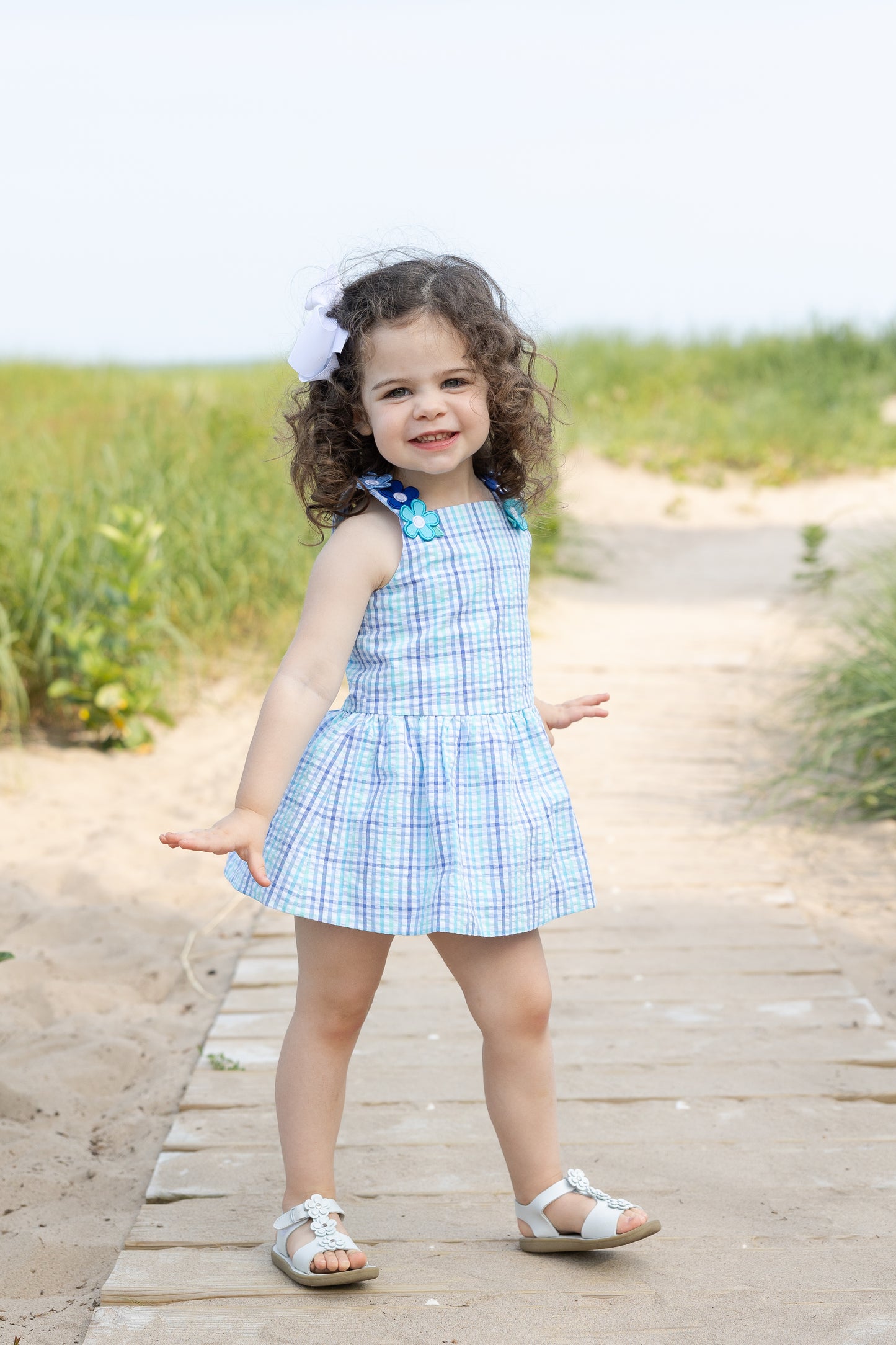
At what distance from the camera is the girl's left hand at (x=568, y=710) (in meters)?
2.06

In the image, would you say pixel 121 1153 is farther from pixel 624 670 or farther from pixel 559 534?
pixel 559 534

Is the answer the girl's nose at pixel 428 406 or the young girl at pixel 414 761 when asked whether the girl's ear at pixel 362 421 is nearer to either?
the young girl at pixel 414 761

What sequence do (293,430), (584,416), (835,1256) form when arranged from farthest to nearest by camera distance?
(584,416), (293,430), (835,1256)

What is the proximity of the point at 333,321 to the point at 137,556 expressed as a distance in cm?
274

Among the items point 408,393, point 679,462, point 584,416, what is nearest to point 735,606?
point 679,462

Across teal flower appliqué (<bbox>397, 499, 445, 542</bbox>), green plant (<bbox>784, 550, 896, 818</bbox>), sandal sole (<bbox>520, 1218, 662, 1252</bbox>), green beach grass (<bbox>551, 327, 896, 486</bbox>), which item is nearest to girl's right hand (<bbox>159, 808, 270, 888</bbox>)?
teal flower appliqué (<bbox>397, 499, 445, 542</bbox>)

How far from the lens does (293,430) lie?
79.1 inches

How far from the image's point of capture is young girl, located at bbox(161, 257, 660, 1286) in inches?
69.2

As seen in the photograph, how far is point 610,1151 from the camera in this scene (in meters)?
2.20

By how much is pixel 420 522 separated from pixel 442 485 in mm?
89

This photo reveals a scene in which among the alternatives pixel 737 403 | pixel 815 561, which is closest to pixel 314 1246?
pixel 815 561

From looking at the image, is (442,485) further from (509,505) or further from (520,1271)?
(520,1271)

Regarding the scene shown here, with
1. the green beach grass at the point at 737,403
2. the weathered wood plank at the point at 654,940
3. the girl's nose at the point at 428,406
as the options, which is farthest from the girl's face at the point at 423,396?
the green beach grass at the point at 737,403

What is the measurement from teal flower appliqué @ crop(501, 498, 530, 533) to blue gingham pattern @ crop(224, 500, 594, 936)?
2.3 inches
